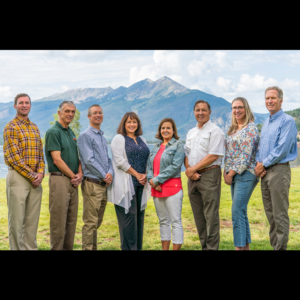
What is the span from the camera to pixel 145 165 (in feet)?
12.7

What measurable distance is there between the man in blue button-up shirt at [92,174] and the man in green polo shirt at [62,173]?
4.6 inches

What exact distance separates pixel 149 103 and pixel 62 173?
2661 inches

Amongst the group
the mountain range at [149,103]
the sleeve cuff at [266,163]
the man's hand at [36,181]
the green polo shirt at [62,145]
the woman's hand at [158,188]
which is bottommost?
the woman's hand at [158,188]

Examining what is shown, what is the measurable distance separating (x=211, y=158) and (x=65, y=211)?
5.69 ft

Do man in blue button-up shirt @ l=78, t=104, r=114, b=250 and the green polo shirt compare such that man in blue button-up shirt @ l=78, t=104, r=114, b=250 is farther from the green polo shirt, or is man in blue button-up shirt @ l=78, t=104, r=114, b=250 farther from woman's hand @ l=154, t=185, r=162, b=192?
woman's hand @ l=154, t=185, r=162, b=192

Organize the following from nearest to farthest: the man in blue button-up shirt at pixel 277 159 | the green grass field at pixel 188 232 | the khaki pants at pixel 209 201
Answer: the man in blue button-up shirt at pixel 277 159
the khaki pants at pixel 209 201
the green grass field at pixel 188 232

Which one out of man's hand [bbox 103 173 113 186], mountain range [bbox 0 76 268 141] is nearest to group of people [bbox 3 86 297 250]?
man's hand [bbox 103 173 113 186]

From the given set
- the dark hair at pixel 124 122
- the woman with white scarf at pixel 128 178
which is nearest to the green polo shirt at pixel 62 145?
the woman with white scarf at pixel 128 178

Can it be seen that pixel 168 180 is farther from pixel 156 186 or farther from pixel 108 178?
pixel 108 178

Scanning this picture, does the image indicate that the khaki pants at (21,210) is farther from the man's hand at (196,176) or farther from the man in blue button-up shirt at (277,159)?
the man in blue button-up shirt at (277,159)

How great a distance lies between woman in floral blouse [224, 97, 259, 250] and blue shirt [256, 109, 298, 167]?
11cm

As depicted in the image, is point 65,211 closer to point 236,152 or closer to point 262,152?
point 236,152

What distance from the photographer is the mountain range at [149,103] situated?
48.1m

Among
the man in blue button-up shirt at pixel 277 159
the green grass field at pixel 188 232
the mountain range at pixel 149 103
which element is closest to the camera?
the man in blue button-up shirt at pixel 277 159
